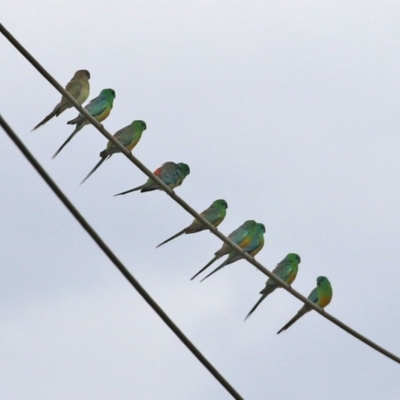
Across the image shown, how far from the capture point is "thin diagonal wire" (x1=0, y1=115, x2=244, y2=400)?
4.66 metres

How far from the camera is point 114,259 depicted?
510 cm

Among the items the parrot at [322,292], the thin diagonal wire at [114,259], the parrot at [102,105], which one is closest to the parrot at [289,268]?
the parrot at [322,292]

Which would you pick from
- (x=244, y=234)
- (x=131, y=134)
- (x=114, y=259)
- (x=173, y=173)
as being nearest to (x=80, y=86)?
(x=131, y=134)

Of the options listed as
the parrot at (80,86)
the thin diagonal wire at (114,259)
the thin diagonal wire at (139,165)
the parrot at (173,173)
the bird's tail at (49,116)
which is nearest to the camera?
the thin diagonal wire at (114,259)

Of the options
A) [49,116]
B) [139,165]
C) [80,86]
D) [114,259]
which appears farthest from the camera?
[80,86]

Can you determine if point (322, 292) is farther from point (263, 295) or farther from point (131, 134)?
point (131, 134)

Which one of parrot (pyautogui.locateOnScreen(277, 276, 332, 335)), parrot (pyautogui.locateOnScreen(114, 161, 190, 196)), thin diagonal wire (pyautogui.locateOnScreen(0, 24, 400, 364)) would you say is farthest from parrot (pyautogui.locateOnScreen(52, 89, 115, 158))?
thin diagonal wire (pyautogui.locateOnScreen(0, 24, 400, 364))

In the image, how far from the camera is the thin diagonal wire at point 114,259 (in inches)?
183

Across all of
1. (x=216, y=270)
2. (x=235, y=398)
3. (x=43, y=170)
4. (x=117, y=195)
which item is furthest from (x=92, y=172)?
(x=43, y=170)

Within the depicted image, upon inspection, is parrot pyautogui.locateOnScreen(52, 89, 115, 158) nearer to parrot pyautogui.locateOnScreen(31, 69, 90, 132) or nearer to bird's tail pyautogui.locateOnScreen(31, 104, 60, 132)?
parrot pyautogui.locateOnScreen(31, 69, 90, 132)

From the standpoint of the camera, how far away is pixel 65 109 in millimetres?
9109

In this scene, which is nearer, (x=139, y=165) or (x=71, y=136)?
(x=139, y=165)

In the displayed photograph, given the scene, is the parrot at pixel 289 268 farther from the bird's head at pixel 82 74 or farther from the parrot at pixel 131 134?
the bird's head at pixel 82 74

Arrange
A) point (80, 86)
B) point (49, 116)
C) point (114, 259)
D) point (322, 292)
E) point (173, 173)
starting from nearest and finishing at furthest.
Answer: point (114, 259) → point (49, 116) → point (80, 86) → point (322, 292) → point (173, 173)
